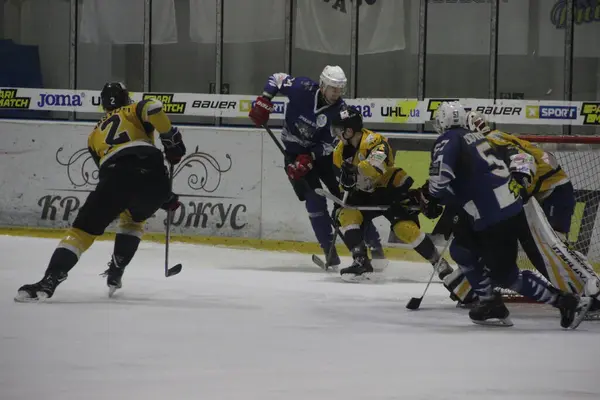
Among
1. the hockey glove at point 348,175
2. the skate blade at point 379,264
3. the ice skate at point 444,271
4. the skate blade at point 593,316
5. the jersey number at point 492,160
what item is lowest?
the skate blade at point 593,316

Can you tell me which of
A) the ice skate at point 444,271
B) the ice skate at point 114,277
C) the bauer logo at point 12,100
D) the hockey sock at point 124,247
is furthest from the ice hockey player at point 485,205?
the bauer logo at point 12,100

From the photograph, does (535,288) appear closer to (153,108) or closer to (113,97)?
(153,108)

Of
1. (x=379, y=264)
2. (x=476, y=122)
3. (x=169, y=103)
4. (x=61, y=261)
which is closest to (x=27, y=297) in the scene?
(x=61, y=261)

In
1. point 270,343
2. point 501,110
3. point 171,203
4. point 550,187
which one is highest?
point 501,110

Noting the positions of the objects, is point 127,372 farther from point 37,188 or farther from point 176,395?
point 37,188

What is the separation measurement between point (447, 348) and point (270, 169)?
409cm

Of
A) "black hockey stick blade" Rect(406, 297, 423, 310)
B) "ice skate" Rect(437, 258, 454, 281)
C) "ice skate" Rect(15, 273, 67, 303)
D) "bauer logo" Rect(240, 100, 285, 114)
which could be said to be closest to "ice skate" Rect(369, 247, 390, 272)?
"ice skate" Rect(437, 258, 454, 281)

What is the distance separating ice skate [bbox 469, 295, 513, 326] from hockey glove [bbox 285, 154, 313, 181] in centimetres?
224

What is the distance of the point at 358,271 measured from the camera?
6.89 metres

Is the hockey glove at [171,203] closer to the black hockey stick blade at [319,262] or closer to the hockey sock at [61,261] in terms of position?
the hockey sock at [61,261]

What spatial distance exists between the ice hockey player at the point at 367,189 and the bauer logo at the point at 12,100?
3.71 m

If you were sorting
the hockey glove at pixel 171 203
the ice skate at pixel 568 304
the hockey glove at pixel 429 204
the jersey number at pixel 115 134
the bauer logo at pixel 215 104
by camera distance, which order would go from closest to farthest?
the ice skate at pixel 568 304 < the hockey glove at pixel 429 204 < the jersey number at pixel 115 134 < the hockey glove at pixel 171 203 < the bauer logo at pixel 215 104

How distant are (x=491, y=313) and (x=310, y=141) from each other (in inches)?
95.7

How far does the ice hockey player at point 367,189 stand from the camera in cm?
672
